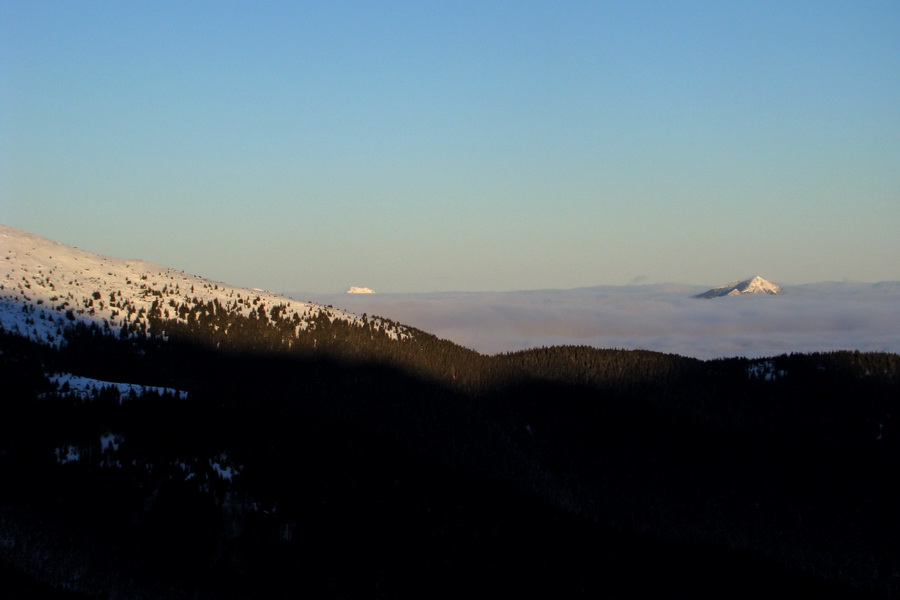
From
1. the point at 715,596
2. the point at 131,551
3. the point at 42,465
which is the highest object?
the point at 42,465

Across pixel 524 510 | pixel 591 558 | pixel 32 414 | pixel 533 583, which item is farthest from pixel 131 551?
pixel 524 510

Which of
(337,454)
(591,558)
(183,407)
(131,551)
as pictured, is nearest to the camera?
(131,551)

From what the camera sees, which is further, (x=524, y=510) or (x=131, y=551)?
(x=524, y=510)

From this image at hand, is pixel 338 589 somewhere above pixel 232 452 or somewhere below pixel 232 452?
below

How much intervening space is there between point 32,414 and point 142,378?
3025 inches

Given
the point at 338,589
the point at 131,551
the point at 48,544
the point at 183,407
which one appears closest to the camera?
the point at 48,544

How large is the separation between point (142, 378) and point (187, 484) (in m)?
80.9

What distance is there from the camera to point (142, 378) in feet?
597

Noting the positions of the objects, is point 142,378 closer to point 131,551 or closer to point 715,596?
point 131,551

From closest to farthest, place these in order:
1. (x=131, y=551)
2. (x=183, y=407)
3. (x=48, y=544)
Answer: (x=48, y=544) → (x=131, y=551) → (x=183, y=407)

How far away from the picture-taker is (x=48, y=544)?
285 feet

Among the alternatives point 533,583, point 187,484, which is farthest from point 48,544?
point 533,583

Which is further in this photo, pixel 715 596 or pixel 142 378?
pixel 142 378

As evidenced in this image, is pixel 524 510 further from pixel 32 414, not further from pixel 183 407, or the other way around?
pixel 32 414
